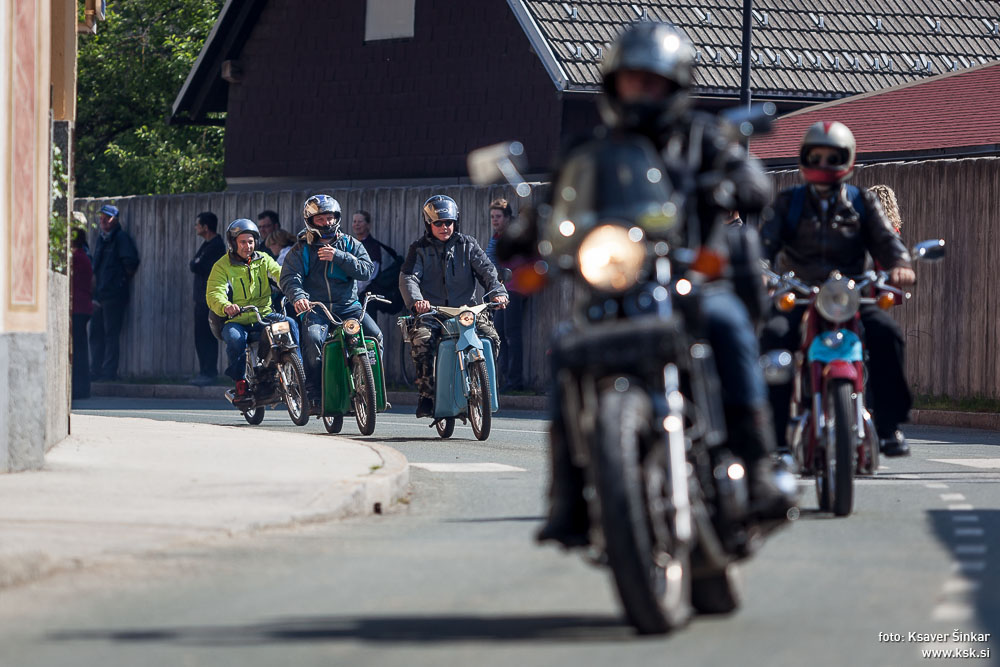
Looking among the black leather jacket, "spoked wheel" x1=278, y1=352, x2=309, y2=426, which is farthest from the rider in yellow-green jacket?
the black leather jacket

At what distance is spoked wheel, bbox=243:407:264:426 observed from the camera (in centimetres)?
1836

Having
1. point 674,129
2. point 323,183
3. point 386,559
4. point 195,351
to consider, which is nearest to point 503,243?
point 674,129

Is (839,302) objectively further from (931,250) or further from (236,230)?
(236,230)

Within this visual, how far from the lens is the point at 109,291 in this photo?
2609 centimetres

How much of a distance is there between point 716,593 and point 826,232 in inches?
168

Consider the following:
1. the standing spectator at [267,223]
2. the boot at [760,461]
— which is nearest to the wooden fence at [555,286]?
the standing spectator at [267,223]

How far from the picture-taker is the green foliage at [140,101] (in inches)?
1634

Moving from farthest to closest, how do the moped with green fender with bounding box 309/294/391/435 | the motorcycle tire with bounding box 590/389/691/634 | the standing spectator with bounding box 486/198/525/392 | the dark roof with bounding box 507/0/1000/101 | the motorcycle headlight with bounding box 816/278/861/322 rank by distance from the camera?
the dark roof with bounding box 507/0/1000/101 < the standing spectator with bounding box 486/198/525/392 < the moped with green fender with bounding box 309/294/391/435 < the motorcycle headlight with bounding box 816/278/861/322 < the motorcycle tire with bounding box 590/389/691/634

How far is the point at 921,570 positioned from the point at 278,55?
94.0ft

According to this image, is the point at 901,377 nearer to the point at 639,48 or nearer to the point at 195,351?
the point at 639,48

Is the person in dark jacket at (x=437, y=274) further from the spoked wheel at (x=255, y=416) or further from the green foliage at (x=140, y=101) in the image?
the green foliage at (x=140, y=101)

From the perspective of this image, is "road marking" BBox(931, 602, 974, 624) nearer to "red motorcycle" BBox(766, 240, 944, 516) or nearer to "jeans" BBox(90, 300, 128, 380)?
"red motorcycle" BBox(766, 240, 944, 516)

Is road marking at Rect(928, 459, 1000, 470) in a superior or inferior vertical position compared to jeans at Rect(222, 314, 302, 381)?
inferior

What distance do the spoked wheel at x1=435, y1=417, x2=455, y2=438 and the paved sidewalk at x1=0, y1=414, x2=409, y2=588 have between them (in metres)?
1.81
